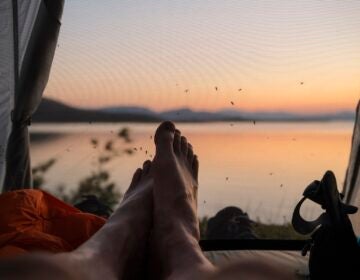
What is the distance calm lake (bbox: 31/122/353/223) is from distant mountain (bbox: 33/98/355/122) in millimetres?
20

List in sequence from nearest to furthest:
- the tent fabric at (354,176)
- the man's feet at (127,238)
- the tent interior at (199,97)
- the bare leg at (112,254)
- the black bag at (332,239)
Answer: the bare leg at (112,254) → the man's feet at (127,238) → the black bag at (332,239) → the tent interior at (199,97) → the tent fabric at (354,176)

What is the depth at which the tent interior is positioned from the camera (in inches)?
56.4

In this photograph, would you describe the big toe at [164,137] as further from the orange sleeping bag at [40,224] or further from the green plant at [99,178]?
the orange sleeping bag at [40,224]

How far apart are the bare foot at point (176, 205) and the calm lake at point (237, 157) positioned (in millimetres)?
65

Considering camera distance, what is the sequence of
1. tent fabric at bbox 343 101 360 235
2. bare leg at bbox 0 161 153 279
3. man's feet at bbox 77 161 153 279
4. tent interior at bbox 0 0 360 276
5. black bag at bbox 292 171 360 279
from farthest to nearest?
tent fabric at bbox 343 101 360 235 → tent interior at bbox 0 0 360 276 → black bag at bbox 292 171 360 279 → man's feet at bbox 77 161 153 279 → bare leg at bbox 0 161 153 279

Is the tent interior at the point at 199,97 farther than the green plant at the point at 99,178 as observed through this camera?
No

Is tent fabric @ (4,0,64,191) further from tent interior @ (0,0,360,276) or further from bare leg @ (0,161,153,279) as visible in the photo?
bare leg @ (0,161,153,279)

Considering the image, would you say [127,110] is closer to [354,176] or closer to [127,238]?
[127,238]

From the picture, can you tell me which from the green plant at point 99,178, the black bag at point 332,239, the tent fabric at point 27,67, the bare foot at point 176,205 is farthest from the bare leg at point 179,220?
the tent fabric at point 27,67

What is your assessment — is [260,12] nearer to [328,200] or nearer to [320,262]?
[328,200]

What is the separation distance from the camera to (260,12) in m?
1.43

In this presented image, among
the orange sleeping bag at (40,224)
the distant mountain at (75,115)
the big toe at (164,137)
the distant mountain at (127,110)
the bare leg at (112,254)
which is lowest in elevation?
the orange sleeping bag at (40,224)

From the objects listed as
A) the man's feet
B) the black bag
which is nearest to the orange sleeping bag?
the man's feet

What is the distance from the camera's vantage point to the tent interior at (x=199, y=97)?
143cm
